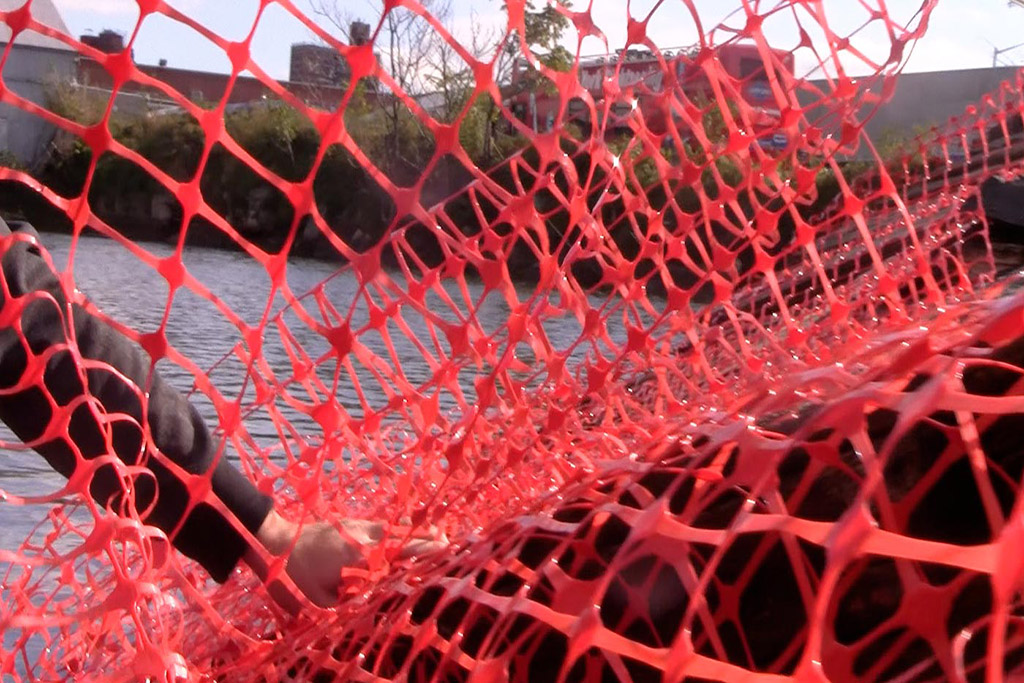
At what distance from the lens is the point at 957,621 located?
2.12 feet

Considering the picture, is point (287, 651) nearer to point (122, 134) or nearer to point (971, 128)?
point (971, 128)

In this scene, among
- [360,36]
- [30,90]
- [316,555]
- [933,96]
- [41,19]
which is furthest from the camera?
[30,90]

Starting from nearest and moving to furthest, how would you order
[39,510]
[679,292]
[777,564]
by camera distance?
[777,564]
[679,292]
[39,510]

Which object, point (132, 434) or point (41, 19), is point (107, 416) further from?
point (41, 19)

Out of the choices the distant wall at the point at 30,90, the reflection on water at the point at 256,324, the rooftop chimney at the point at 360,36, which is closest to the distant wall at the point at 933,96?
the reflection on water at the point at 256,324

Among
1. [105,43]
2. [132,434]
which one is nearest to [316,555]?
[132,434]

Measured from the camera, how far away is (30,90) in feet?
67.5

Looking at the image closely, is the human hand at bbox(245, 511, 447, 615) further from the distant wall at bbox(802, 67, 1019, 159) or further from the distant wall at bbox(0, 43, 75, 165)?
the distant wall at bbox(0, 43, 75, 165)

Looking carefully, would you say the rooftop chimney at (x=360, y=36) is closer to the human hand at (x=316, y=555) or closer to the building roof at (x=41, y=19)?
the building roof at (x=41, y=19)

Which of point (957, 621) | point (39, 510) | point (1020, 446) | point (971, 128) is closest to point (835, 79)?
point (1020, 446)

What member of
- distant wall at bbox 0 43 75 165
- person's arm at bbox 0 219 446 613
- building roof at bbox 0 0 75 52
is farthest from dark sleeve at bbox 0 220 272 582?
distant wall at bbox 0 43 75 165

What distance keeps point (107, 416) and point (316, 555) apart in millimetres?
241

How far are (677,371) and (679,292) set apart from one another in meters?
0.15

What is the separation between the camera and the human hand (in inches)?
41.8
